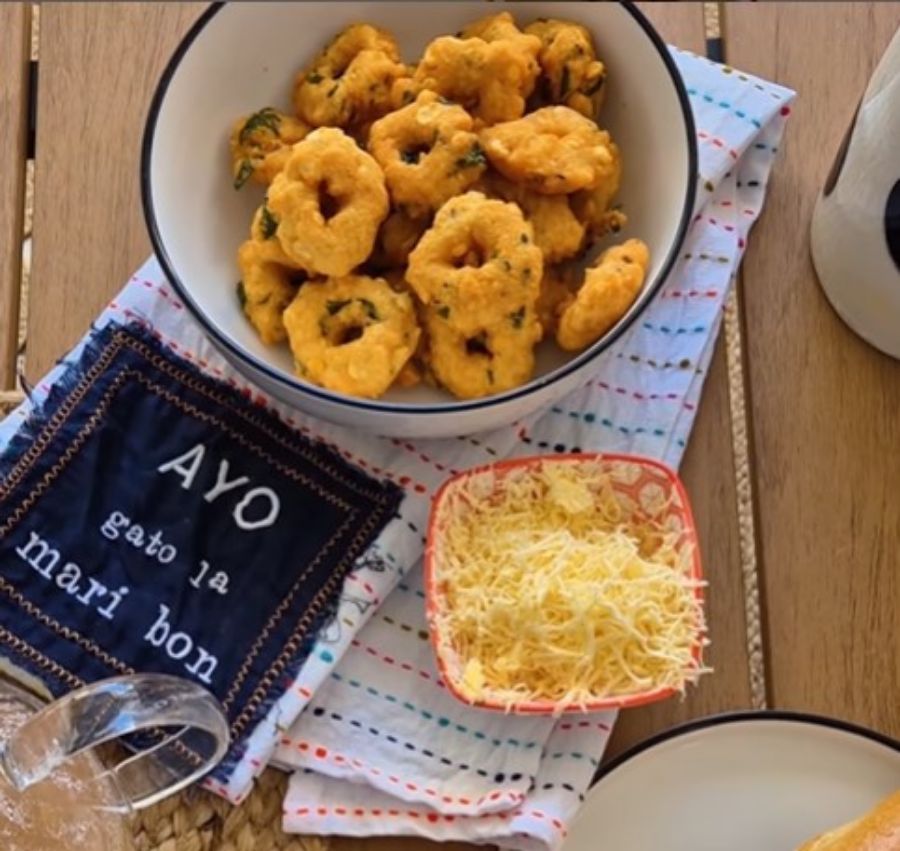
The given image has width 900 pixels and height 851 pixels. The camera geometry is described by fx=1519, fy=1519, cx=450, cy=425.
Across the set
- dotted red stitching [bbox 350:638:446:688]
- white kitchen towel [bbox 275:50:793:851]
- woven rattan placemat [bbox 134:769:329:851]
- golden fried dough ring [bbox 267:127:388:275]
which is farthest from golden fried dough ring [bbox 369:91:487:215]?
woven rattan placemat [bbox 134:769:329:851]

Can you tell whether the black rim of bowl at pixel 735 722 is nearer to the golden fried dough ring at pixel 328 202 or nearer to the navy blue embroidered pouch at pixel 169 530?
the navy blue embroidered pouch at pixel 169 530

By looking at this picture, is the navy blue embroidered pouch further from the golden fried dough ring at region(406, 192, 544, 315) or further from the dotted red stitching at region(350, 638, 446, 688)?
the golden fried dough ring at region(406, 192, 544, 315)

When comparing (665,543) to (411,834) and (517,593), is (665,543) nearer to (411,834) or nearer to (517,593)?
(517,593)

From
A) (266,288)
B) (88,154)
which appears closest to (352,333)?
(266,288)

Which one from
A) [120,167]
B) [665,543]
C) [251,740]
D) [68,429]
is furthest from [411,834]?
[120,167]

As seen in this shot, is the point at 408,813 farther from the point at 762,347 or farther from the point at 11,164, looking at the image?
the point at 11,164

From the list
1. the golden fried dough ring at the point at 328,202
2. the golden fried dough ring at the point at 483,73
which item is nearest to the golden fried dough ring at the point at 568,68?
the golden fried dough ring at the point at 483,73
